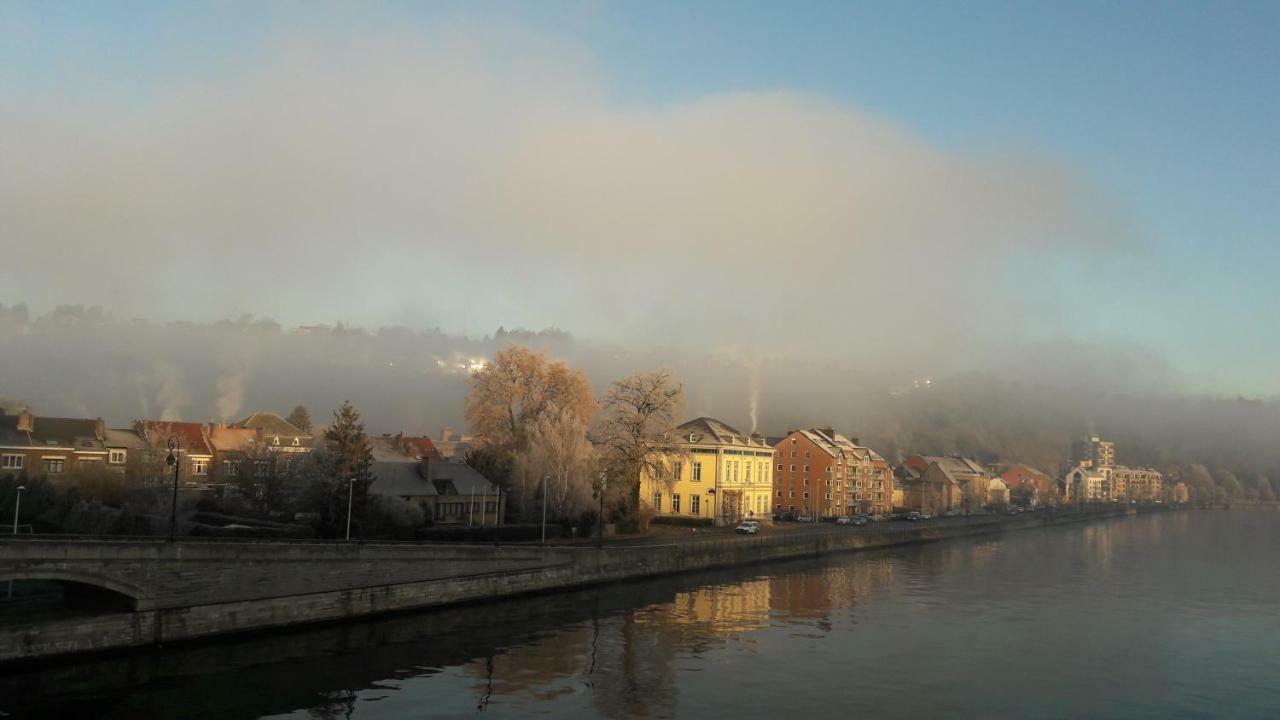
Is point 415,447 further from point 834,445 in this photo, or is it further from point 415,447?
point 834,445

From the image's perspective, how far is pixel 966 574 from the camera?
73.8m

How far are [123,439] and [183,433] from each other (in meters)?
5.22

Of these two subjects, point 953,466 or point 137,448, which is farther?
point 953,466

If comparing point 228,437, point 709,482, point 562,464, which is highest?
point 228,437

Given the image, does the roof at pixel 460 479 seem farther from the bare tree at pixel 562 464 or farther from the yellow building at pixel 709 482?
the yellow building at pixel 709 482

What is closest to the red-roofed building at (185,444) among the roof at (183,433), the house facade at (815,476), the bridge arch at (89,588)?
the roof at (183,433)

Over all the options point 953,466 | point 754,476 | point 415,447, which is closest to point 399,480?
point 415,447

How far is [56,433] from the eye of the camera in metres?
81.8

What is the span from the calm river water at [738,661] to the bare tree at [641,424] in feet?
58.4

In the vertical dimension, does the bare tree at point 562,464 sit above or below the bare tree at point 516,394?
below

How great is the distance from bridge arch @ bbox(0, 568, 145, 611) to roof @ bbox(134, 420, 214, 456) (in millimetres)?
44691

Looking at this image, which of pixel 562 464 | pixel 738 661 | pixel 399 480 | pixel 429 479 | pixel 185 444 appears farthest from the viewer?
pixel 185 444

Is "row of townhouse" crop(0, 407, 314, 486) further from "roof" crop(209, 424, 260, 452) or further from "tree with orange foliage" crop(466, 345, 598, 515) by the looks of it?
"tree with orange foliage" crop(466, 345, 598, 515)

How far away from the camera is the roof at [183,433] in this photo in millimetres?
83062
